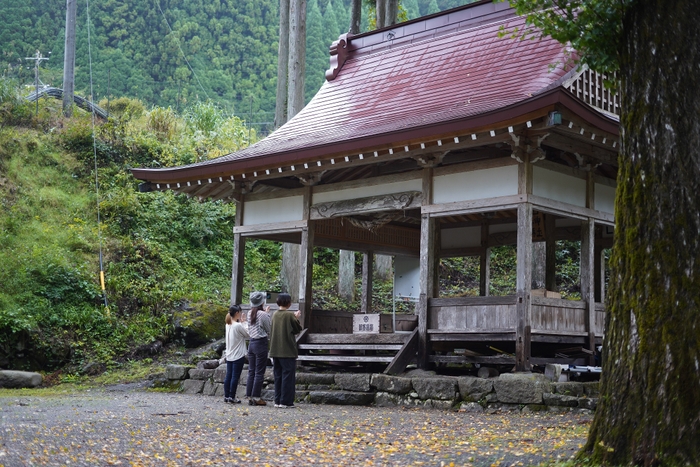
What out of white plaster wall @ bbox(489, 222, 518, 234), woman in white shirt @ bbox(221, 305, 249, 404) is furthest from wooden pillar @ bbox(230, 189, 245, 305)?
white plaster wall @ bbox(489, 222, 518, 234)

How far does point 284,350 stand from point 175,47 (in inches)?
1368

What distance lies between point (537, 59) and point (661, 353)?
8312 millimetres

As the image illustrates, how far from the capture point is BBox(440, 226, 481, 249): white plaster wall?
48.5ft

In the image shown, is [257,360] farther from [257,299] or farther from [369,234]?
[369,234]

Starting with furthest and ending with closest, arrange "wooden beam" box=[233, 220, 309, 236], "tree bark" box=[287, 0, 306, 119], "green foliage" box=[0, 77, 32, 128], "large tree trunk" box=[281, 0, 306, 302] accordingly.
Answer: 1. "green foliage" box=[0, 77, 32, 128]
2. "tree bark" box=[287, 0, 306, 119]
3. "large tree trunk" box=[281, 0, 306, 302]
4. "wooden beam" box=[233, 220, 309, 236]

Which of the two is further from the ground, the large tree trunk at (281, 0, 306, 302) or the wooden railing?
the large tree trunk at (281, 0, 306, 302)

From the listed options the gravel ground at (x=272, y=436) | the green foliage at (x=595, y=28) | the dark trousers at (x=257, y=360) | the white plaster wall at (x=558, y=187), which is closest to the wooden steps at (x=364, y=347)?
the gravel ground at (x=272, y=436)

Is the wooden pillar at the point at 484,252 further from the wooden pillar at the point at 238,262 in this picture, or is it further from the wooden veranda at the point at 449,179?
the wooden pillar at the point at 238,262

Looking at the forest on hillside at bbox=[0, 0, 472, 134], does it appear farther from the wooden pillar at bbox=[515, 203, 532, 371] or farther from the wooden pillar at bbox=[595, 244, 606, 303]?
the wooden pillar at bbox=[515, 203, 532, 371]

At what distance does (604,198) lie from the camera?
11664mm

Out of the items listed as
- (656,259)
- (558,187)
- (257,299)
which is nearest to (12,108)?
(257,299)

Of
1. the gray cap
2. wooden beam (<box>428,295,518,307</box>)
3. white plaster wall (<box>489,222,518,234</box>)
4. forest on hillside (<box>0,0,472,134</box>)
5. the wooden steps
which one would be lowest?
the wooden steps

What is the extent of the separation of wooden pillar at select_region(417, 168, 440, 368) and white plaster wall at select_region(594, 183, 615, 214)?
2590mm

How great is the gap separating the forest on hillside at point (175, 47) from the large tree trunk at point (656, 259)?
33.7 m
